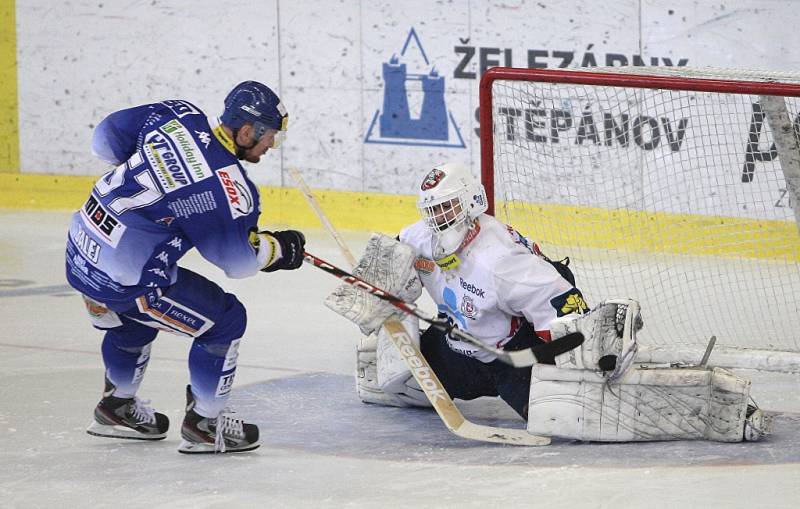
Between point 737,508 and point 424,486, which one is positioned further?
point 424,486

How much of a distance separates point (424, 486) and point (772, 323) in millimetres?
2673

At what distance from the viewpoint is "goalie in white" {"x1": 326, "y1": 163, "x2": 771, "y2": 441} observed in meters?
4.34

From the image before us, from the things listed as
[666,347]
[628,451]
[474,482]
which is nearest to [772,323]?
[666,347]

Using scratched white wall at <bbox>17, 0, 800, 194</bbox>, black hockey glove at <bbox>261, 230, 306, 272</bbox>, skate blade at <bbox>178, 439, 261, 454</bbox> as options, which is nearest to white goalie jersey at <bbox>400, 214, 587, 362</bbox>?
black hockey glove at <bbox>261, 230, 306, 272</bbox>

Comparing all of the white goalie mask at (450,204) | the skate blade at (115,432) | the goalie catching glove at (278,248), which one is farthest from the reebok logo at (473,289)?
the skate blade at (115,432)

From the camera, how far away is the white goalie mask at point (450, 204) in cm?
445

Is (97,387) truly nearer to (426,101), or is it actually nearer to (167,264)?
(167,264)

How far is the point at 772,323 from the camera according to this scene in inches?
242

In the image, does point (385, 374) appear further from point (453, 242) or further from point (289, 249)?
point (289, 249)

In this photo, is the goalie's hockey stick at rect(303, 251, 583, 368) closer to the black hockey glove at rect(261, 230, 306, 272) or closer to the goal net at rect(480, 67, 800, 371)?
the black hockey glove at rect(261, 230, 306, 272)

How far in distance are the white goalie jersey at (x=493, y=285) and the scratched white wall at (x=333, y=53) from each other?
3.66m

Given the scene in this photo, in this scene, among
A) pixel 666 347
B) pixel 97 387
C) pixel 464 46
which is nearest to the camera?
pixel 97 387

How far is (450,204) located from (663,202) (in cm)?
322

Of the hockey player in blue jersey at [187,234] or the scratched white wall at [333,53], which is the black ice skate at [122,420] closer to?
the hockey player in blue jersey at [187,234]
